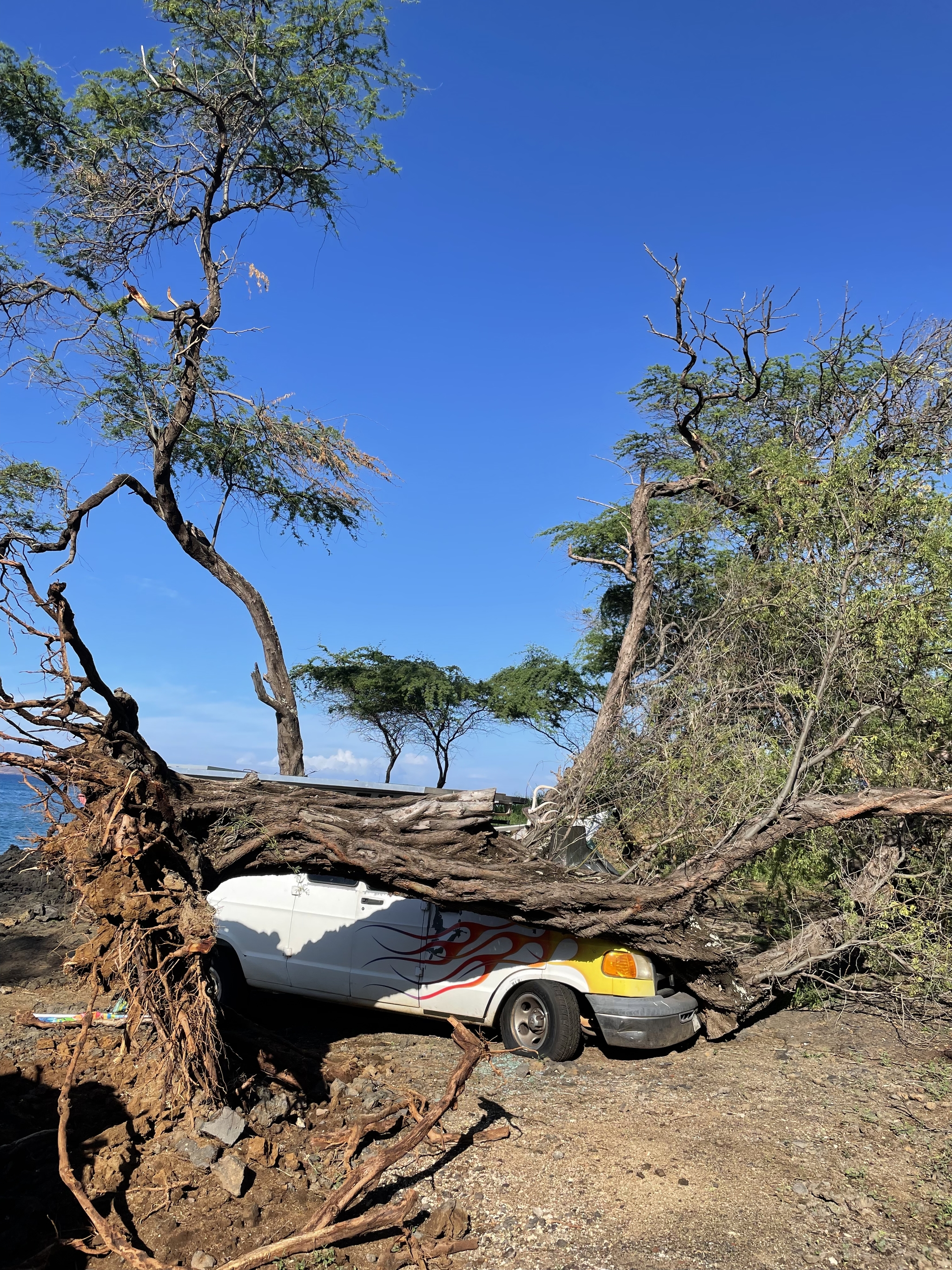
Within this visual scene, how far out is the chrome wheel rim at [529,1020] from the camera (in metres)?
6.71

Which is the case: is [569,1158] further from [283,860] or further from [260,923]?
[260,923]

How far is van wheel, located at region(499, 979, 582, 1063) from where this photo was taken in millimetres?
6570

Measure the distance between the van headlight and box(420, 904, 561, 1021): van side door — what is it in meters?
→ 0.41

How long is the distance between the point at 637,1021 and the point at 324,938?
106 inches

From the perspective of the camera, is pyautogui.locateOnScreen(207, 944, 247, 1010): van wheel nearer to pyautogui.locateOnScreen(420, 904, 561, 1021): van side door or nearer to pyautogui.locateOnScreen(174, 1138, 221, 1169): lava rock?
pyautogui.locateOnScreen(420, 904, 561, 1021): van side door

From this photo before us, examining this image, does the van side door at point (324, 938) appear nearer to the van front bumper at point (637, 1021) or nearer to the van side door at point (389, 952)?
the van side door at point (389, 952)

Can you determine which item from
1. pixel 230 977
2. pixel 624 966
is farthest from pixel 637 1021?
pixel 230 977

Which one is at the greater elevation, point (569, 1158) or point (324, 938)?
point (324, 938)

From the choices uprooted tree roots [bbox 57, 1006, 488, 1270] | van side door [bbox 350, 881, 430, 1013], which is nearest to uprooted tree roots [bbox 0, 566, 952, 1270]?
uprooted tree roots [bbox 57, 1006, 488, 1270]

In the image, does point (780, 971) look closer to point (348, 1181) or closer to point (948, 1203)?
point (948, 1203)

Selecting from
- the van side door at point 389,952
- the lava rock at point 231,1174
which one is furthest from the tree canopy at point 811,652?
the lava rock at point 231,1174

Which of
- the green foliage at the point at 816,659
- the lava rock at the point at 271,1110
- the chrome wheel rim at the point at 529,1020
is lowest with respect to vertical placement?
the lava rock at the point at 271,1110

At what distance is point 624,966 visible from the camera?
6.61 meters

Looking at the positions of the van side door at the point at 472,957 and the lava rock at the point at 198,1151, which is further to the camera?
the van side door at the point at 472,957
